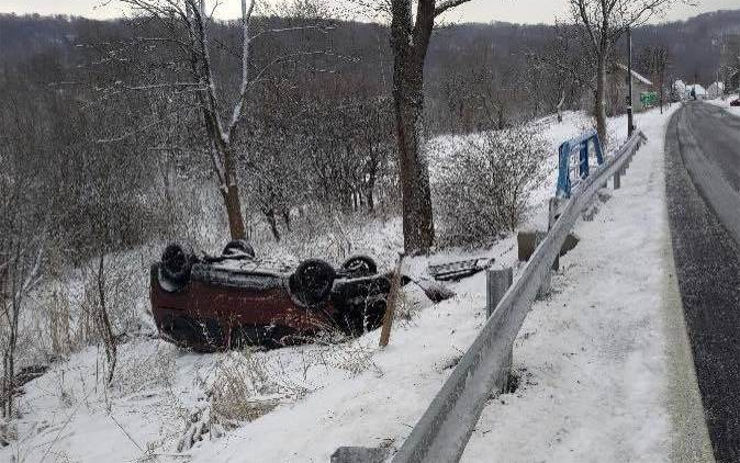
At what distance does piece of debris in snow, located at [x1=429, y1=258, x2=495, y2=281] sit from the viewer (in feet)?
25.9

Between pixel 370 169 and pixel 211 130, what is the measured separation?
740cm

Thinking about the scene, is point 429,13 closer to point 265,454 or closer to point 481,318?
point 481,318

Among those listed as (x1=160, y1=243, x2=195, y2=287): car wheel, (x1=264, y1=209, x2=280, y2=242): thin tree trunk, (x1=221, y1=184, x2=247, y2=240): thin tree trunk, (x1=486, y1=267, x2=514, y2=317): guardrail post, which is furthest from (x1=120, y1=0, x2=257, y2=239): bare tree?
(x1=486, y1=267, x2=514, y2=317): guardrail post

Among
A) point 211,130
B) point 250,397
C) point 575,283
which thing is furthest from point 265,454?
point 211,130

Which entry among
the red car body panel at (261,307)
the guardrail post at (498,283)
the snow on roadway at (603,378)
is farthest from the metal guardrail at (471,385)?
the red car body panel at (261,307)

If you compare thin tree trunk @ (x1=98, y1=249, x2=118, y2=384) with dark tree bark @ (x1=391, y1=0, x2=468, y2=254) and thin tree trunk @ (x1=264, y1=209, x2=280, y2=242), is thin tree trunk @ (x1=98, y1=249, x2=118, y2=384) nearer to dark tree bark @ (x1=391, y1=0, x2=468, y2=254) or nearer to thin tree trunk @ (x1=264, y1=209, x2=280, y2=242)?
dark tree bark @ (x1=391, y1=0, x2=468, y2=254)

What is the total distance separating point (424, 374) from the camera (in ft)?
12.2

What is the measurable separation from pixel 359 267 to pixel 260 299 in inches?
62.3

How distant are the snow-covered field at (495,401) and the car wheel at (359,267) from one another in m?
1.01

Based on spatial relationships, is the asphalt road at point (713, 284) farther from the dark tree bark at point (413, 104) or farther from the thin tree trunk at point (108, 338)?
the thin tree trunk at point (108, 338)

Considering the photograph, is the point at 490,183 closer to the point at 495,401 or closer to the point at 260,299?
the point at 260,299

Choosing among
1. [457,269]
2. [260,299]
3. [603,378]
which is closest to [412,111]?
[457,269]

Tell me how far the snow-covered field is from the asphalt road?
187 millimetres

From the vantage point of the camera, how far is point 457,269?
26.2ft
